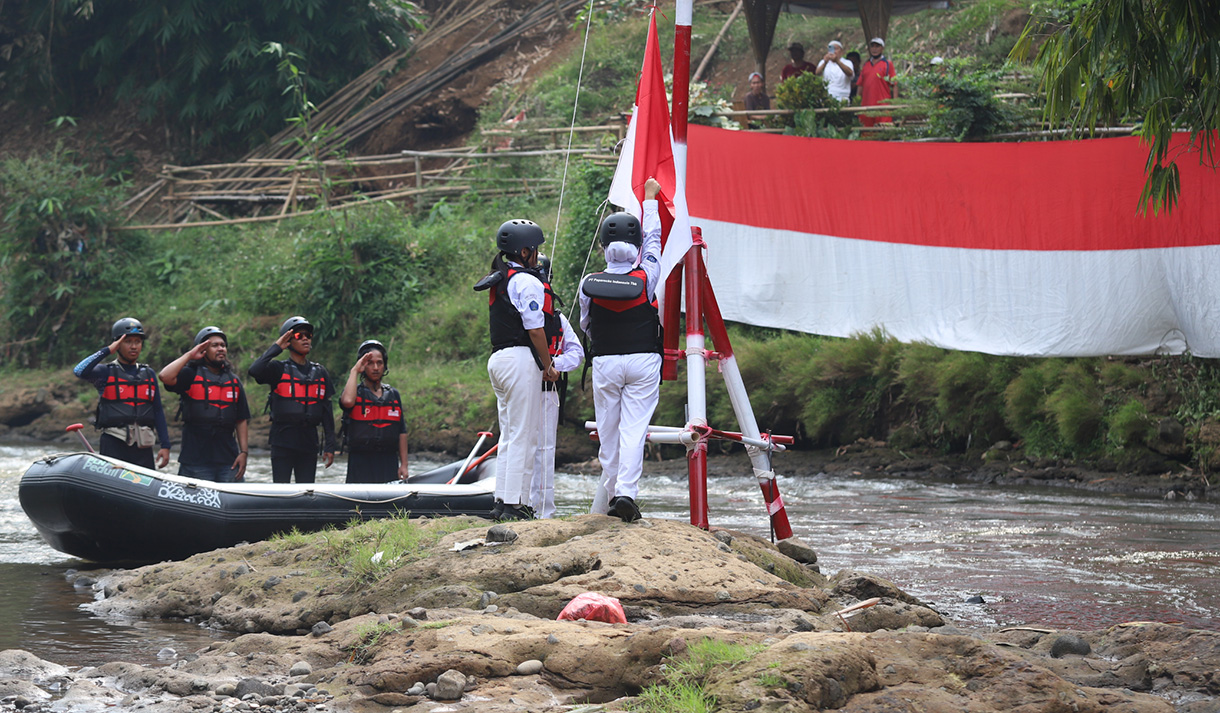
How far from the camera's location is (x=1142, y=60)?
18.9 ft

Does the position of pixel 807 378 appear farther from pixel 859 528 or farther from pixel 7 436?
pixel 7 436

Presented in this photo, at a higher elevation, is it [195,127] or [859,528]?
[195,127]

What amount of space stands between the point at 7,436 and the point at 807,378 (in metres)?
13.6

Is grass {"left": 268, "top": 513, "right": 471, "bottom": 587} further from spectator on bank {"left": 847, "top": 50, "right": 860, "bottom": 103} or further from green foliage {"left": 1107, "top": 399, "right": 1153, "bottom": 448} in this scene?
spectator on bank {"left": 847, "top": 50, "right": 860, "bottom": 103}

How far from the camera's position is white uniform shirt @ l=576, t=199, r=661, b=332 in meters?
6.63

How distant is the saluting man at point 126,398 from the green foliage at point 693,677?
575 cm

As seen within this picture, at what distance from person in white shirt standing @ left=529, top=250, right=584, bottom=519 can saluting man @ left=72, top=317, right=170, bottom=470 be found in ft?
10.4

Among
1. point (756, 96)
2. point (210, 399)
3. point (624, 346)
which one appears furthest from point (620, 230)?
point (756, 96)

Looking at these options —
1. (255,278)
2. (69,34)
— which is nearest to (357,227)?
(255,278)

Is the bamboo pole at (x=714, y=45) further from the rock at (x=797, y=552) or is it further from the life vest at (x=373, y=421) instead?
the rock at (x=797, y=552)

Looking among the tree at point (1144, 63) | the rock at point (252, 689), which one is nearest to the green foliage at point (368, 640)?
the rock at point (252, 689)

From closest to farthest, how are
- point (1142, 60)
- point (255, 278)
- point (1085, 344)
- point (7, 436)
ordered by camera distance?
point (1142, 60)
point (1085, 344)
point (7, 436)
point (255, 278)

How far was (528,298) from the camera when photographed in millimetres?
6816

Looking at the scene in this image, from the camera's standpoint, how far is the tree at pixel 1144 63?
553cm
